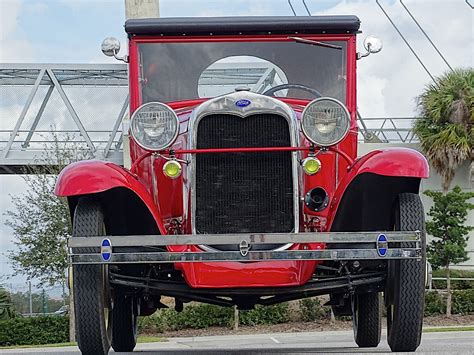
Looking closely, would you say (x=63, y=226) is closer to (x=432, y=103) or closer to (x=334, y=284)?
(x=432, y=103)

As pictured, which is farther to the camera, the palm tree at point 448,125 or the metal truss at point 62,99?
the metal truss at point 62,99

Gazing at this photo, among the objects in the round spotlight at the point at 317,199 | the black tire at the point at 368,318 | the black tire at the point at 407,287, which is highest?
the round spotlight at the point at 317,199

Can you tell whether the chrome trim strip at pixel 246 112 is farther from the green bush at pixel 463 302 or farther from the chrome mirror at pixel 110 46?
the green bush at pixel 463 302

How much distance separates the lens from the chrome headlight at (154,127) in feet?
19.4

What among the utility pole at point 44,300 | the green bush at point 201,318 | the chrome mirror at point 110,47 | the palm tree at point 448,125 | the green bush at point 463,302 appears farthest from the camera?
the utility pole at point 44,300

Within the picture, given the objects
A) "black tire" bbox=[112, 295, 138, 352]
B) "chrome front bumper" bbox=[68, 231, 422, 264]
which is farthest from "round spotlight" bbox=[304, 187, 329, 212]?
"black tire" bbox=[112, 295, 138, 352]

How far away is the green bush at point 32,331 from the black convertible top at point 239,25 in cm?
1532

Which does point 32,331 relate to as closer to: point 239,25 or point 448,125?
point 448,125

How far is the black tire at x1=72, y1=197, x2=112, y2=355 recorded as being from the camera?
5680mm

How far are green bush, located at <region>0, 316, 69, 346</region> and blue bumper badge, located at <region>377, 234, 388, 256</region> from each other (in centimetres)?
1677

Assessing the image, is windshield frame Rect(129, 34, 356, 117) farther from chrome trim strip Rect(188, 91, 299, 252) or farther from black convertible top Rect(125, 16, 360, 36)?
chrome trim strip Rect(188, 91, 299, 252)

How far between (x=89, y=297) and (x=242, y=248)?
988 mm

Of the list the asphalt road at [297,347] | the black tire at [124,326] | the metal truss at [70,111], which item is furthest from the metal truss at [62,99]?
the black tire at [124,326]

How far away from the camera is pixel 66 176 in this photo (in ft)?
19.2
